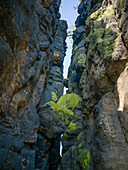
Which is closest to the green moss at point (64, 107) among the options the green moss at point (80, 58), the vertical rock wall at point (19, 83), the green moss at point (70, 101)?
the green moss at point (70, 101)

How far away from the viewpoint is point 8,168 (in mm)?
5734

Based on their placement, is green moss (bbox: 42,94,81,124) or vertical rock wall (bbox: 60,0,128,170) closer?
vertical rock wall (bbox: 60,0,128,170)

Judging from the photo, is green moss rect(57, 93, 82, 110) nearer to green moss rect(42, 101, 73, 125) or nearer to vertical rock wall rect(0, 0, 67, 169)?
green moss rect(42, 101, 73, 125)

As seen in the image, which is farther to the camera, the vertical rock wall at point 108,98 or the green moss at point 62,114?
the green moss at point 62,114

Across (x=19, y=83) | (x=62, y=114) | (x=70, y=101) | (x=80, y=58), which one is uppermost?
(x=80, y=58)

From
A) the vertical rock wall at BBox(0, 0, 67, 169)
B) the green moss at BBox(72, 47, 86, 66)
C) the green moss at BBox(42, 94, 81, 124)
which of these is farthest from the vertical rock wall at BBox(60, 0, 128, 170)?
the green moss at BBox(72, 47, 86, 66)

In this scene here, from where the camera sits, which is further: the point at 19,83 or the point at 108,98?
the point at 108,98

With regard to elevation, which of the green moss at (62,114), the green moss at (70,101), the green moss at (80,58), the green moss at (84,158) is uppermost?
the green moss at (80,58)

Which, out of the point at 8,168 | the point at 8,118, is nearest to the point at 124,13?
the point at 8,118

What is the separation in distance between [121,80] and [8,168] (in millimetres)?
8842

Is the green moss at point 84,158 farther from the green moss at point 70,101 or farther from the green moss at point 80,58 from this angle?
the green moss at point 80,58

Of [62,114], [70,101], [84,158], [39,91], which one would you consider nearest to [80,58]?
[70,101]

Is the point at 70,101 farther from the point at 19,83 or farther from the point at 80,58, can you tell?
the point at 19,83

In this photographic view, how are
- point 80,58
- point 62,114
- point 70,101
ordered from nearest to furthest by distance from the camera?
1. point 62,114
2. point 70,101
3. point 80,58
